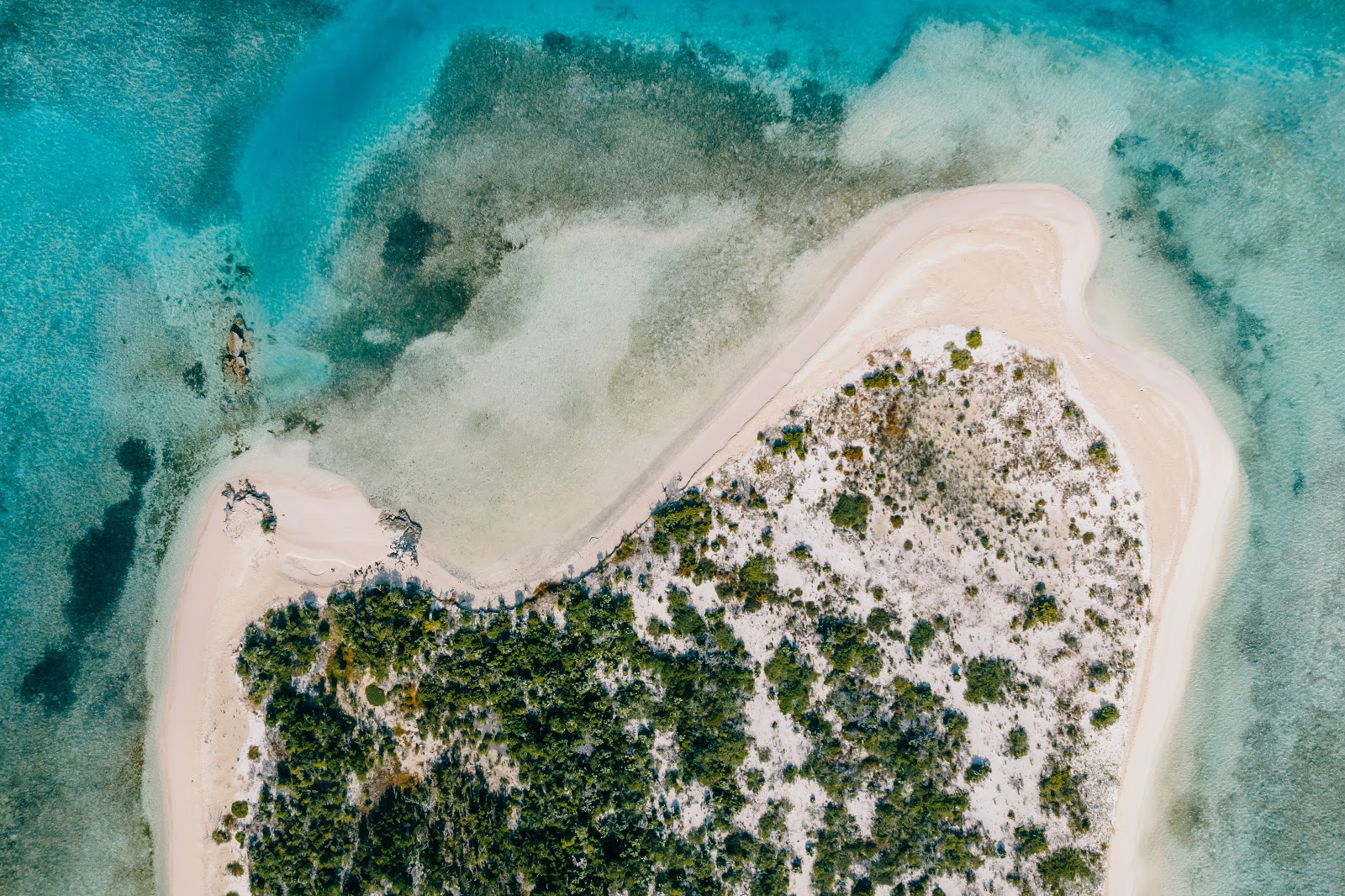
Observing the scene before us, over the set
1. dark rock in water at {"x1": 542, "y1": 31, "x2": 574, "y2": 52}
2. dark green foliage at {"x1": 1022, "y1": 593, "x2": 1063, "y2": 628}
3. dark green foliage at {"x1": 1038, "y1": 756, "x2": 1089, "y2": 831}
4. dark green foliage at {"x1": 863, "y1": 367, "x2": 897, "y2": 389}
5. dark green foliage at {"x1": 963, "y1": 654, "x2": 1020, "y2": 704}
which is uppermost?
dark rock in water at {"x1": 542, "y1": 31, "x2": 574, "y2": 52}

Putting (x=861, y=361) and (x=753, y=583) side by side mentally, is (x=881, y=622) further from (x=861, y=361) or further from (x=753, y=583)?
(x=861, y=361)

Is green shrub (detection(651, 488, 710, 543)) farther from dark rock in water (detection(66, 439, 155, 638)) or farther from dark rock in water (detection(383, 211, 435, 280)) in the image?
dark rock in water (detection(66, 439, 155, 638))

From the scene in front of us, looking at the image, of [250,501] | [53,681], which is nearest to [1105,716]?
[250,501]

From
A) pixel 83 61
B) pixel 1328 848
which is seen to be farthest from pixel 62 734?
pixel 1328 848

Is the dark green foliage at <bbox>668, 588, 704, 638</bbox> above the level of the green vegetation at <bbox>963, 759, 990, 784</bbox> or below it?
below

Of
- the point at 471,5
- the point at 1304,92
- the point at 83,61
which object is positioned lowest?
the point at 83,61

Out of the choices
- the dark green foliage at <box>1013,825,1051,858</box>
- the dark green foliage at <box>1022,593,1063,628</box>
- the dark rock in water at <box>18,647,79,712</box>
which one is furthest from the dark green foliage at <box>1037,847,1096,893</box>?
the dark rock in water at <box>18,647,79,712</box>

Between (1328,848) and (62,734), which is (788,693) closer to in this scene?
(1328,848)
